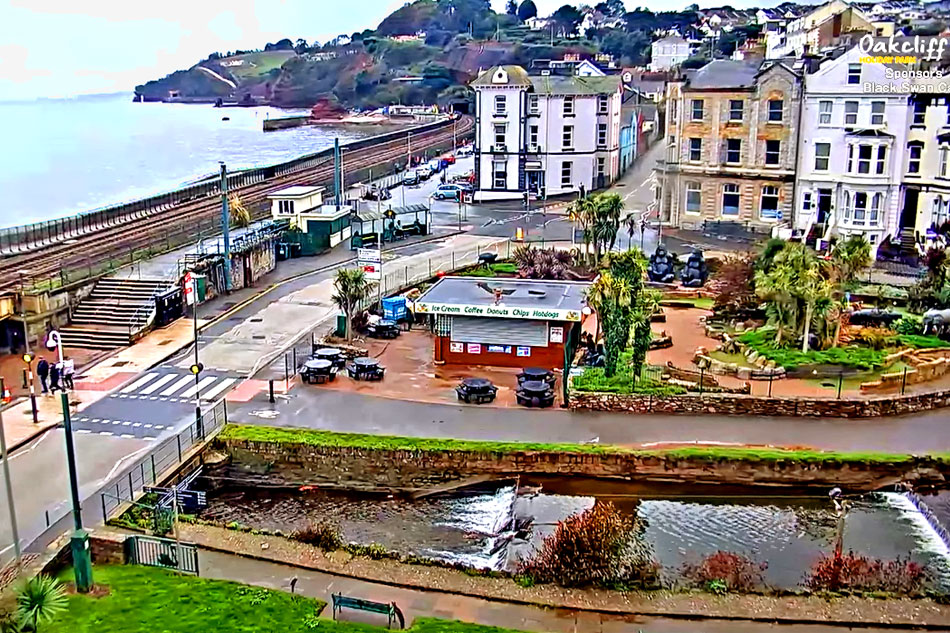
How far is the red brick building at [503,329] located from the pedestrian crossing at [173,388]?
746 centimetres

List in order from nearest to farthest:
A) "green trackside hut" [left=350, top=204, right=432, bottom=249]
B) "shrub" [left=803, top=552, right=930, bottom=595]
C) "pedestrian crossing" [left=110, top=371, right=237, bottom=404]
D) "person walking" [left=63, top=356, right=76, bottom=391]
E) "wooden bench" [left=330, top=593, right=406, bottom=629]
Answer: "wooden bench" [left=330, top=593, right=406, bottom=629] → "shrub" [left=803, top=552, right=930, bottom=595] → "pedestrian crossing" [left=110, top=371, right=237, bottom=404] → "person walking" [left=63, top=356, right=76, bottom=391] → "green trackside hut" [left=350, top=204, right=432, bottom=249]

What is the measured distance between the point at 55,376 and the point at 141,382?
2.63 m

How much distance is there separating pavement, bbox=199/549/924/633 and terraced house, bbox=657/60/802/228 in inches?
1620

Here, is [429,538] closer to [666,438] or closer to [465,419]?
[465,419]

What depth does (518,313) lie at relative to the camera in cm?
3259

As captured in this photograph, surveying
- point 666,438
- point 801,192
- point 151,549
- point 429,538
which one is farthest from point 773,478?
point 801,192

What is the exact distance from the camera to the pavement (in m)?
17.1

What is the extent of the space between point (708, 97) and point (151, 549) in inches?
1773

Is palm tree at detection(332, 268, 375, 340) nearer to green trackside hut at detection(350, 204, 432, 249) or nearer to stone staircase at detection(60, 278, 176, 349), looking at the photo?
stone staircase at detection(60, 278, 176, 349)

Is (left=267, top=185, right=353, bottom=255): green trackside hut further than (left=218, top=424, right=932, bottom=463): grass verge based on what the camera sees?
Yes

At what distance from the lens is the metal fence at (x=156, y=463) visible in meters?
22.0

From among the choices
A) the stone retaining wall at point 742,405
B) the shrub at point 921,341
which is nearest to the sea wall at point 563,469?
the stone retaining wall at point 742,405

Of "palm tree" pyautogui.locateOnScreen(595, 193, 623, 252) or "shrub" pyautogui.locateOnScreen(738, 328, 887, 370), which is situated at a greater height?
"palm tree" pyautogui.locateOnScreen(595, 193, 623, 252)

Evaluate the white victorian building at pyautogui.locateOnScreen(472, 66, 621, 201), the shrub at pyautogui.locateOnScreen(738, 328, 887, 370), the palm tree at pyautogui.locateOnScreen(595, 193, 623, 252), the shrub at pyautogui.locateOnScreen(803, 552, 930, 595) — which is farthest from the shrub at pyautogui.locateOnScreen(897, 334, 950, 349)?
the white victorian building at pyautogui.locateOnScreen(472, 66, 621, 201)
